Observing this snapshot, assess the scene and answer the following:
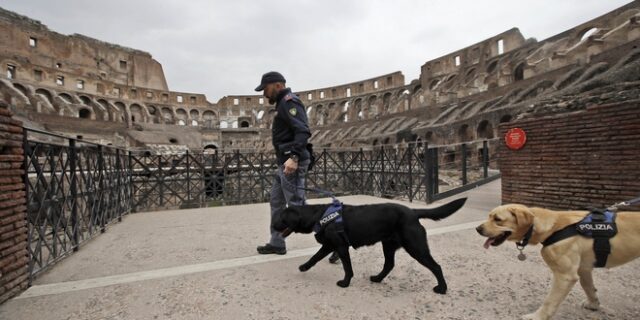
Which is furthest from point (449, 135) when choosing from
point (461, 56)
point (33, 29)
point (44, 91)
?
point (33, 29)

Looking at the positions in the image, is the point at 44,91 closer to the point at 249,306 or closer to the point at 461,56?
the point at 249,306

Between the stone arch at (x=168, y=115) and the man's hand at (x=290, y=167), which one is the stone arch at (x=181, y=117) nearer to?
the stone arch at (x=168, y=115)

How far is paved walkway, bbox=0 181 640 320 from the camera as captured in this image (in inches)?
82.9

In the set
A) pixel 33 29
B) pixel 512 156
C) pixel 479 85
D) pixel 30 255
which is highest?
pixel 33 29

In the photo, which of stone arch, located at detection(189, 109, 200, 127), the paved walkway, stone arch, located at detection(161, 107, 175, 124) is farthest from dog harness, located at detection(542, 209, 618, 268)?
stone arch, located at detection(189, 109, 200, 127)

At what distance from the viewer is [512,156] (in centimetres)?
546

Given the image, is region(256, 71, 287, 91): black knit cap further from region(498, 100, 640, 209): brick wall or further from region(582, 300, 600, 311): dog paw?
region(498, 100, 640, 209): brick wall

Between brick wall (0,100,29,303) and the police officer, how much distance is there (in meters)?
2.12

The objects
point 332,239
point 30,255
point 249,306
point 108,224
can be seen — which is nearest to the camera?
point 249,306

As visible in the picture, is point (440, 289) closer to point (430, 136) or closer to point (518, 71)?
point (430, 136)

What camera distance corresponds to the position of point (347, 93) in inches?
1754

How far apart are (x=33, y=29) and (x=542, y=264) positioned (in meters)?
50.2

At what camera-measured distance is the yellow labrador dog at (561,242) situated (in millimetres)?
1763

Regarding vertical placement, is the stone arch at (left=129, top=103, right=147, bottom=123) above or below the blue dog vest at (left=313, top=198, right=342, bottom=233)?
above
